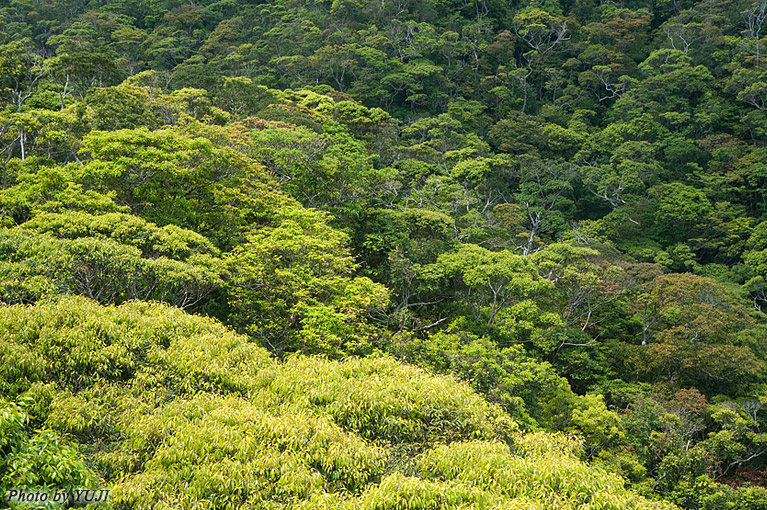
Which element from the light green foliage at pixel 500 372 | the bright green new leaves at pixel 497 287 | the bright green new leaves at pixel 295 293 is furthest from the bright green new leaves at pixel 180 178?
the bright green new leaves at pixel 497 287

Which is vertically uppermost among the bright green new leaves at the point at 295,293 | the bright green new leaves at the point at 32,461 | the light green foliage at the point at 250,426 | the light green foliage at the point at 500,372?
the bright green new leaves at the point at 32,461

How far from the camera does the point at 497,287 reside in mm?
19797

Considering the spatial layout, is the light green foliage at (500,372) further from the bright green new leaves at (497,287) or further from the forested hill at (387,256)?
the bright green new leaves at (497,287)

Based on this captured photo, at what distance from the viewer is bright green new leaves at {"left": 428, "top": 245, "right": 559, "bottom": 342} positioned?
19125mm

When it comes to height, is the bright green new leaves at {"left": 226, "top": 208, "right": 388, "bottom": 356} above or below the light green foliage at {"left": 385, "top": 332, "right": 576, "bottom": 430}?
above

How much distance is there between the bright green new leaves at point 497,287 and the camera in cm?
1912

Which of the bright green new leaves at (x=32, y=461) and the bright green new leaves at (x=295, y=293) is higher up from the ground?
the bright green new leaves at (x=32, y=461)

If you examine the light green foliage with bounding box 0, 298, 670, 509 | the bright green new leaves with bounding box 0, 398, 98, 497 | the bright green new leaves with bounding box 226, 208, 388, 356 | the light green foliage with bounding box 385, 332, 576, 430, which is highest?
the bright green new leaves with bounding box 0, 398, 98, 497

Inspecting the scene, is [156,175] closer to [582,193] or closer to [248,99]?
[248,99]

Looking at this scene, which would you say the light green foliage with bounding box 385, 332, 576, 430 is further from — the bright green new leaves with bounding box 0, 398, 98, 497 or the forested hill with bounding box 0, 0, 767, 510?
the bright green new leaves with bounding box 0, 398, 98, 497

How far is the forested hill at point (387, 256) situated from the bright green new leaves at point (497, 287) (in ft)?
0.45

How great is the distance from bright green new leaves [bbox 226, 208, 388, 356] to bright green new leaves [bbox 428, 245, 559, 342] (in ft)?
16.6

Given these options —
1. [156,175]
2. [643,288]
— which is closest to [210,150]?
[156,175]

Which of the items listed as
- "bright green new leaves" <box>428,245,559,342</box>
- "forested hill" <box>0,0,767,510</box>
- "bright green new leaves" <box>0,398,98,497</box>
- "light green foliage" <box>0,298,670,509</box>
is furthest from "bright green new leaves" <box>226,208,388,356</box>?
"bright green new leaves" <box>0,398,98,497</box>
